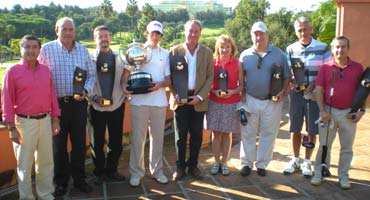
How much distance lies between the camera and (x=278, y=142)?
611 centimetres

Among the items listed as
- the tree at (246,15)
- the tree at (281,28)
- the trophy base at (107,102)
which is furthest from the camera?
the tree at (246,15)

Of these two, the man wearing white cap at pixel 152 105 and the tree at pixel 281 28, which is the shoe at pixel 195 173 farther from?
the tree at pixel 281 28

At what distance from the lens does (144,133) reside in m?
4.24

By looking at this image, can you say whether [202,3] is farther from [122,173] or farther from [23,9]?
[122,173]

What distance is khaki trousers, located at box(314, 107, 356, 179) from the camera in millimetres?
4105

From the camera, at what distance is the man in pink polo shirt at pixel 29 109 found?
3348mm

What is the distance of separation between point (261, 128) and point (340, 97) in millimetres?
900

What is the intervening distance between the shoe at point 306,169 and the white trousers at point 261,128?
15.7 inches

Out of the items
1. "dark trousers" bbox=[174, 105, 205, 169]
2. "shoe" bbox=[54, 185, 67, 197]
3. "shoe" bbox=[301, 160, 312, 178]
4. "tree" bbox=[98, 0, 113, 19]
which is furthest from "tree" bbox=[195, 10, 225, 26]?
"shoe" bbox=[54, 185, 67, 197]

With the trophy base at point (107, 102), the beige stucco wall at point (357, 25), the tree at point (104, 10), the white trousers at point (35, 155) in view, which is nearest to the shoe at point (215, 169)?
the trophy base at point (107, 102)

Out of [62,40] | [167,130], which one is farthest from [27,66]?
[167,130]

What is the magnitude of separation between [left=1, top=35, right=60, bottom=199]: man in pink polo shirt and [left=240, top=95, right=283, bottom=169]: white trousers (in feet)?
6.58

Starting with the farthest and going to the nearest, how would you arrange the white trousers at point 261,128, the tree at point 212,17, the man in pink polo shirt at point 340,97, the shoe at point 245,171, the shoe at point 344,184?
1. the tree at point 212,17
2. the shoe at point 245,171
3. the white trousers at point 261,128
4. the shoe at point 344,184
5. the man in pink polo shirt at point 340,97

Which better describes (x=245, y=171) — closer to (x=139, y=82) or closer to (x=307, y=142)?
(x=307, y=142)
